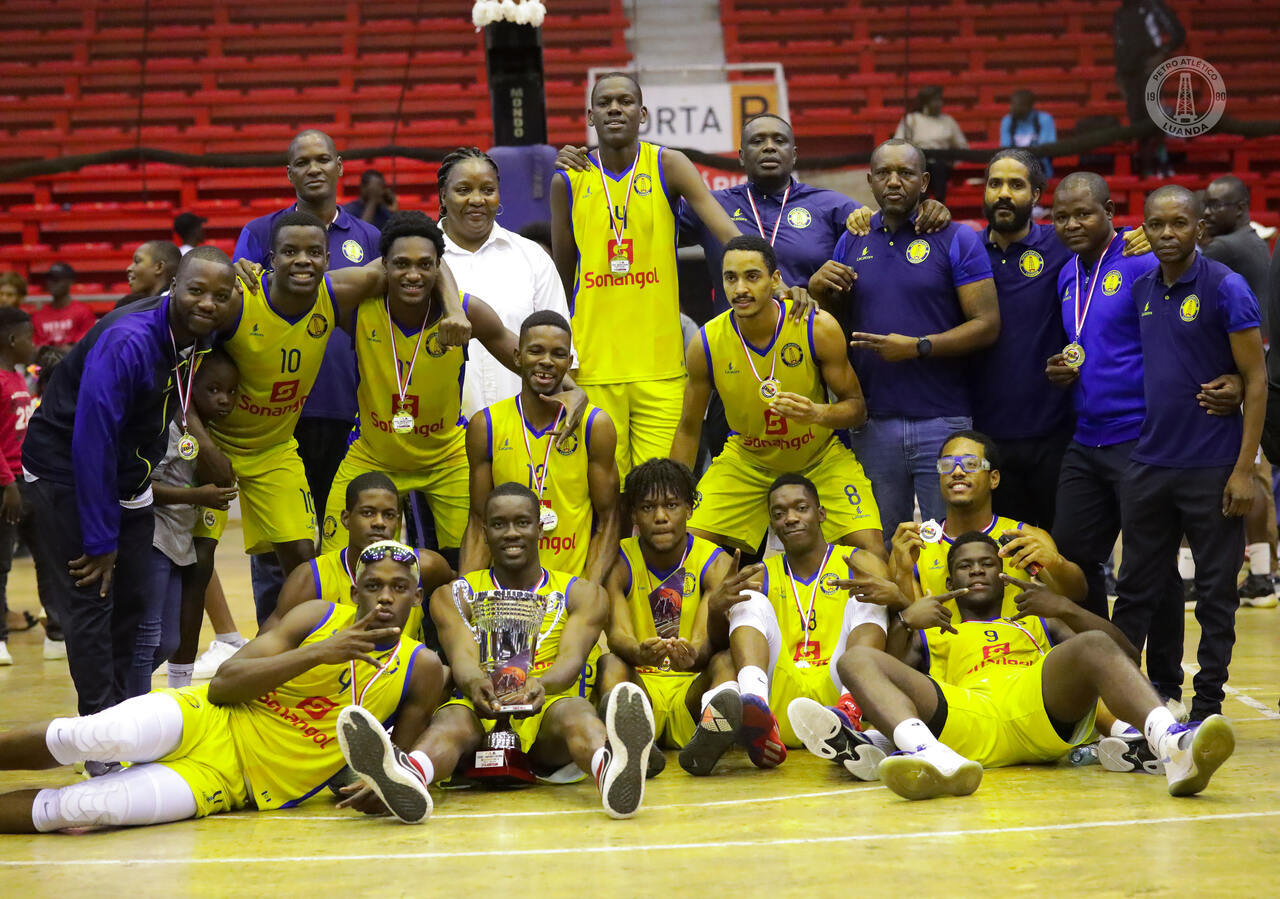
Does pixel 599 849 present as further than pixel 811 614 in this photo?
No

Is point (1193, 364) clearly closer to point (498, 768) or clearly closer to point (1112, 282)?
point (1112, 282)

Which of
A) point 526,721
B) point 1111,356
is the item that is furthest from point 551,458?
point 1111,356

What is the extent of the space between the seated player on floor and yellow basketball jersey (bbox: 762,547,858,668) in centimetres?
24

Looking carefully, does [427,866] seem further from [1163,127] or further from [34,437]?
[1163,127]

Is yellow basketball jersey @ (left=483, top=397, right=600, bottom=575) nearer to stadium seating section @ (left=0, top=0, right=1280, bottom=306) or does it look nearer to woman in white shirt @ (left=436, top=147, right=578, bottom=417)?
woman in white shirt @ (left=436, top=147, right=578, bottom=417)

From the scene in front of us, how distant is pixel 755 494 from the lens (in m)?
5.95

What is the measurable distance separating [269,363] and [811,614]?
2285 millimetres

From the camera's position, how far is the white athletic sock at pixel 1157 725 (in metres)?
4.33

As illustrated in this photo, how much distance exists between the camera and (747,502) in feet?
19.5

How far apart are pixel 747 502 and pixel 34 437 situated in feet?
8.94

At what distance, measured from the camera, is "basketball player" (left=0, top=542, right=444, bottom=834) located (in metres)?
4.28

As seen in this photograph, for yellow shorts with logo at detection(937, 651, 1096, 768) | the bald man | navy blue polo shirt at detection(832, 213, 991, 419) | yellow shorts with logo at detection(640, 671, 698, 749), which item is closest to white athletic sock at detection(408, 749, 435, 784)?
yellow shorts with logo at detection(640, 671, 698, 749)

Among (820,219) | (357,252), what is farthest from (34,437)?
(820,219)

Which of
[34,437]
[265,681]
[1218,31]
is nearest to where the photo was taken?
[265,681]
